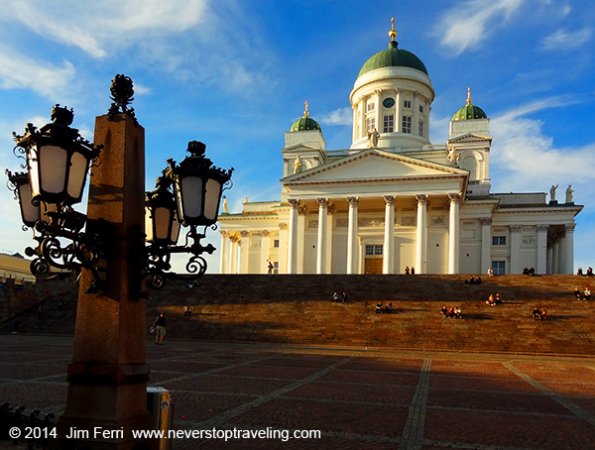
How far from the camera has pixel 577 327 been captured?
99.8ft

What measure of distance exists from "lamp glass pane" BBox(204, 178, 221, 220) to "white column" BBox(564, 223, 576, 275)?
60.5 m

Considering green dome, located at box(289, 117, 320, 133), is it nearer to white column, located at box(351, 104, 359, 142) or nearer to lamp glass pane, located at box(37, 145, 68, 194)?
white column, located at box(351, 104, 359, 142)

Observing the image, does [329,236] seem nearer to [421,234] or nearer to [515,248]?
[421,234]

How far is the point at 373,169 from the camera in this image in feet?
177

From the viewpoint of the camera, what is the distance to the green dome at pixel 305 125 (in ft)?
230

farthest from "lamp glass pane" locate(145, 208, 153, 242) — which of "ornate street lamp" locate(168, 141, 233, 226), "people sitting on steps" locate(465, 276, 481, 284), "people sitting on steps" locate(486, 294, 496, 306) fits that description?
"people sitting on steps" locate(465, 276, 481, 284)

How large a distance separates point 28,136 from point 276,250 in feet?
199

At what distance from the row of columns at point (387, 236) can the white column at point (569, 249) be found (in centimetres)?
1565

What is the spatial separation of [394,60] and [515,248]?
1067 inches

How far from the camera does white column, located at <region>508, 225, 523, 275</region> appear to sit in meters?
58.3

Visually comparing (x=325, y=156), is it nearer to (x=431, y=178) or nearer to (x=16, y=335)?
(x=431, y=178)

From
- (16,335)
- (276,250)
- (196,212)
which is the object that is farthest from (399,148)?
(196,212)

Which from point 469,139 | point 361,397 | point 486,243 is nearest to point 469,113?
point 469,139

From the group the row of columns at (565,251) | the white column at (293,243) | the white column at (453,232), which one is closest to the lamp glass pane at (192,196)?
the white column at (453,232)
